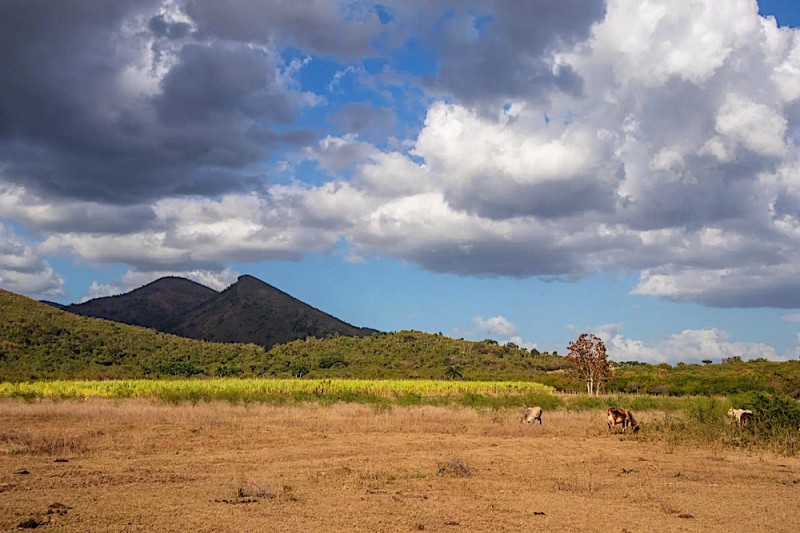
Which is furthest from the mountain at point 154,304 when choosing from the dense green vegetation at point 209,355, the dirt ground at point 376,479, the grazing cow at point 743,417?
the grazing cow at point 743,417

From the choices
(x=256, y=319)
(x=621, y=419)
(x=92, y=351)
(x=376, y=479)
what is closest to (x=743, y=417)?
(x=621, y=419)

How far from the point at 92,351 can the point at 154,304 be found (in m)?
87.4

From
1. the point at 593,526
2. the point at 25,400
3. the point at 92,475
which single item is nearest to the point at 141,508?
the point at 92,475

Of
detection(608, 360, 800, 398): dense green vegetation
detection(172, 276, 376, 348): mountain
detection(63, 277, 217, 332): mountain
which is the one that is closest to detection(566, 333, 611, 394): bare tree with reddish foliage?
detection(608, 360, 800, 398): dense green vegetation

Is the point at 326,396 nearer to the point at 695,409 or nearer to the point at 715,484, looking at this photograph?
the point at 695,409

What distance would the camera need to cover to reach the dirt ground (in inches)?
407

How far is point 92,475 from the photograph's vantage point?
13.6 m

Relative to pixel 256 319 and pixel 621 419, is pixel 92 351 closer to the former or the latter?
pixel 256 319

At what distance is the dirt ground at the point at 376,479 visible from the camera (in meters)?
10.3

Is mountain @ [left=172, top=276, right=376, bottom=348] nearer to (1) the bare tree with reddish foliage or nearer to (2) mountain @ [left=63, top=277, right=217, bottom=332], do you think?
(2) mountain @ [left=63, top=277, right=217, bottom=332]

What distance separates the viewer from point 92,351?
241 ft

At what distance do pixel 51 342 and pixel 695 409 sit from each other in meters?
67.2

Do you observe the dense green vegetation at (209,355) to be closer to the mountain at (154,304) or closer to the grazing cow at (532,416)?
the grazing cow at (532,416)

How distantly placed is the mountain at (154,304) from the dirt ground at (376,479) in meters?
130
